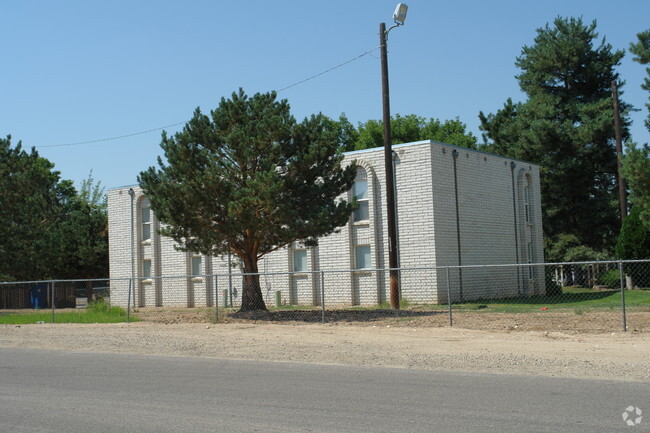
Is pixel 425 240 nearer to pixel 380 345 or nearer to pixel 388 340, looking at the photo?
pixel 388 340

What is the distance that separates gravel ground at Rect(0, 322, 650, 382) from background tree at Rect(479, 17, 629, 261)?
28762 millimetres

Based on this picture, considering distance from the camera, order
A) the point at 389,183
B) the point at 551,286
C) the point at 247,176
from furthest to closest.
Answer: the point at 551,286, the point at 389,183, the point at 247,176

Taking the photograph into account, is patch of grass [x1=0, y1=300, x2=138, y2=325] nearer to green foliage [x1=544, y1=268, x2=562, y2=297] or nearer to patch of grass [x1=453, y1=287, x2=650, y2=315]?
patch of grass [x1=453, y1=287, x2=650, y2=315]

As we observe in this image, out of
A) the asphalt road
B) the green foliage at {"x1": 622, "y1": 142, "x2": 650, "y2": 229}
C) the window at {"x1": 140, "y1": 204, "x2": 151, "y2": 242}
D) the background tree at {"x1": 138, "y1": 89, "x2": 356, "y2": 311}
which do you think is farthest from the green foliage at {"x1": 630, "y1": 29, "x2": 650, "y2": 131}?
the window at {"x1": 140, "y1": 204, "x2": 151, "y2": 242}

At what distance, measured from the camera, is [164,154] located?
22.7 metres

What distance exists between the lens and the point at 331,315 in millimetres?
22812

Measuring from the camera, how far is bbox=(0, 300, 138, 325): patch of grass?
2486 cm

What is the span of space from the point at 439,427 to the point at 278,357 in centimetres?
733

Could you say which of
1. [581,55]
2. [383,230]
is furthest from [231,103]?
[581,55]

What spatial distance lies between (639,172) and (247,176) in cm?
1171

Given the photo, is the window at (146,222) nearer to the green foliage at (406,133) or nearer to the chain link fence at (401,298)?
the chain link fence at (401,298)

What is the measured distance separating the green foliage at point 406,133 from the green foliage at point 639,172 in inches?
1623

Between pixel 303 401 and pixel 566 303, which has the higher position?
pixel 566 303

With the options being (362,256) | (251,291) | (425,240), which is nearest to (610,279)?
(425,240)
